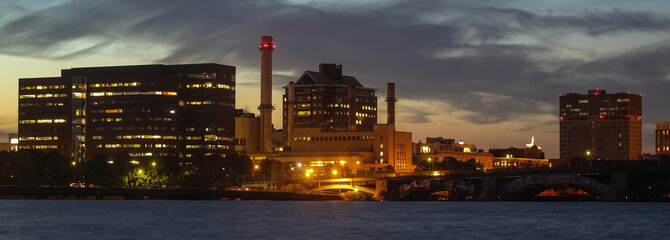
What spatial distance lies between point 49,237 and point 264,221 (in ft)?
127

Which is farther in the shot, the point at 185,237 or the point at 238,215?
the point at 238,215

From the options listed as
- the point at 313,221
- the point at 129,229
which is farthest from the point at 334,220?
the point at 129,229

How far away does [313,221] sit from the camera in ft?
503

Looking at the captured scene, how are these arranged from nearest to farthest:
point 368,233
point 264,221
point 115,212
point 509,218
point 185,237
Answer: point 185,237, point 368,233, point 264,221, point 509,218, point 115,212

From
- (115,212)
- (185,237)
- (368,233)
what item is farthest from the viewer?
(115,212)

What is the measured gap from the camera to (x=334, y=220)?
155875mm

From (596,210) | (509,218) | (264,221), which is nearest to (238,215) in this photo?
(264,221)

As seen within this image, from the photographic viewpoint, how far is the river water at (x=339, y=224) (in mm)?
125000

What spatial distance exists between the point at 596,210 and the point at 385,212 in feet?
126

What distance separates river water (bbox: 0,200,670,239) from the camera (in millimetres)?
125000

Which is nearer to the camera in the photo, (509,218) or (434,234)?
(434,234)

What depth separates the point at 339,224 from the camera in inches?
5753

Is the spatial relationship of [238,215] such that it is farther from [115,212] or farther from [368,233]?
[368,233]

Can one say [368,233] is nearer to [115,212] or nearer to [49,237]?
[49,237]
